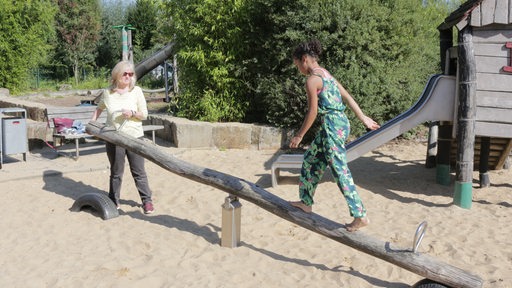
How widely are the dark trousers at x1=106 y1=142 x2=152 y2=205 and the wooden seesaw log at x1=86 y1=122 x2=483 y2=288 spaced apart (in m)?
0.21

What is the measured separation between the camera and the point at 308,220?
4.86 meters

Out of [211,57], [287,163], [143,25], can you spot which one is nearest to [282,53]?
[211,57]

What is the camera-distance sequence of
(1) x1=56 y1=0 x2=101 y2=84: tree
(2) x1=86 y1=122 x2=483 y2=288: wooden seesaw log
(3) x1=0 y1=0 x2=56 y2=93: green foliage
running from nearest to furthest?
(2) x1=86 y1=122 x2=483 y2=288: wooden seesaw log → (3) x1=0 y1=0 x2=56 y2=93: green foliage → (1) x1=56 y1=0 x2=101 y2=84: tree

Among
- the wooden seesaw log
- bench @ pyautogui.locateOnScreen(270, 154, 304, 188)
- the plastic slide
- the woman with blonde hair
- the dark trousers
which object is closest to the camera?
the wooden seesaw log

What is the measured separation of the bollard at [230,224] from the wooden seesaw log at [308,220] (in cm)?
13

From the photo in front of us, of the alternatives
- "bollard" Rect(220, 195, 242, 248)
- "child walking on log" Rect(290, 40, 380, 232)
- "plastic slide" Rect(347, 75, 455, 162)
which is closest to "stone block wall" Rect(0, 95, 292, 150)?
"plastic slide" Rect(347, 75, 455, 162)

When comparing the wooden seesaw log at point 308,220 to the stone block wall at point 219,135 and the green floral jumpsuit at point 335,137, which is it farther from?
the stone block wall at point 219,135

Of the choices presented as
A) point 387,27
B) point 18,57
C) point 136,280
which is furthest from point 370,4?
point 18,57

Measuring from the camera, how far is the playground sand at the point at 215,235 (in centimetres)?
467

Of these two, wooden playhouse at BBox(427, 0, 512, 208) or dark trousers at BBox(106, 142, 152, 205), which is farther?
wooden playhouse at BBox(427, 0, 512, 208)

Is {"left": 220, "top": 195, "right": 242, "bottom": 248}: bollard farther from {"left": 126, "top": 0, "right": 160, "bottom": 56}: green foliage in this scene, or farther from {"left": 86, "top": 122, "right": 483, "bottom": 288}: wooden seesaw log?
{"left": 126, "top": 0, "right": 160, "bottom": 56}: green foliage

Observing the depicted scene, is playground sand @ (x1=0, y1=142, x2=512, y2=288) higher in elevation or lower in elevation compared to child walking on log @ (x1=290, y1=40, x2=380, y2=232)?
lower

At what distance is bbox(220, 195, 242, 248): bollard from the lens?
5.26 metres

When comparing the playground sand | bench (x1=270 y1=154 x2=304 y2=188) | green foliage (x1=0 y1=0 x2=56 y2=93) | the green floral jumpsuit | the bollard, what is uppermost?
green foliage (x1=0 y1=0 x2=56 y2=93)
